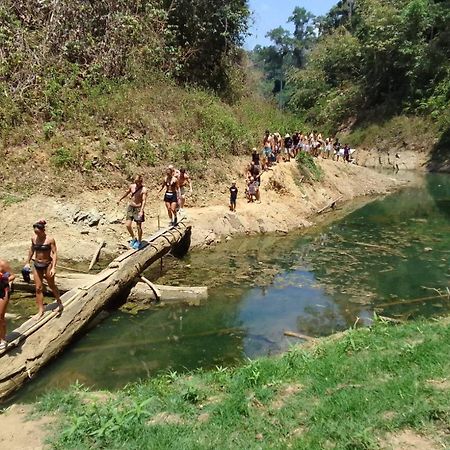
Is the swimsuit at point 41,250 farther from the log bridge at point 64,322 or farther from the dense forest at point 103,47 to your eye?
the dense forest at point 103,47

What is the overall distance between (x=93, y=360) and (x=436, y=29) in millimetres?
45073

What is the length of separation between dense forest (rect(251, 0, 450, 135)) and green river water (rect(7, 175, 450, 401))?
25933mm

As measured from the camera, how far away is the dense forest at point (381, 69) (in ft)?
140

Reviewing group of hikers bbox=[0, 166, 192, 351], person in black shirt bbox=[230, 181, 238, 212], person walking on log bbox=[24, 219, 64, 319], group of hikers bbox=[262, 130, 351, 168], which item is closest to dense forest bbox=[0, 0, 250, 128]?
group of hikers bbox=[262, 130, 351, 168]

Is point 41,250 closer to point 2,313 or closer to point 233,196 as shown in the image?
point 2,313

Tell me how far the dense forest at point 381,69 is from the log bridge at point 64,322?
103 feet

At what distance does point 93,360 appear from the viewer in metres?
8.86

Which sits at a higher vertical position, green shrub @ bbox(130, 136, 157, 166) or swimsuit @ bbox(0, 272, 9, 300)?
green shrub @ bbox(130, 136, 157, 166)

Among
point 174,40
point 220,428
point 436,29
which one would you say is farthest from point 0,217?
point 436,29

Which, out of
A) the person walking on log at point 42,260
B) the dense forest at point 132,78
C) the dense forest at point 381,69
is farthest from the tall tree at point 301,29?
the person walking on log at point 42,260

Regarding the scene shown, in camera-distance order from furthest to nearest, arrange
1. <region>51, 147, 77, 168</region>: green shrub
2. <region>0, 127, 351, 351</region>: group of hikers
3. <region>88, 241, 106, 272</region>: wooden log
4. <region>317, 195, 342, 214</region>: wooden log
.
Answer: <region>317, 195, 342, 214</region>: wooden log, <region>51, 147, 77, 168</region>: green shrub, <region>88, 241, 106, 272</region>: wooden log, <region>0, 127, 351, 351</region>: group of hikers

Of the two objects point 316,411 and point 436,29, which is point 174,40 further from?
point 436,29

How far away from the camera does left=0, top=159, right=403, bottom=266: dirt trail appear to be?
46.4 feet

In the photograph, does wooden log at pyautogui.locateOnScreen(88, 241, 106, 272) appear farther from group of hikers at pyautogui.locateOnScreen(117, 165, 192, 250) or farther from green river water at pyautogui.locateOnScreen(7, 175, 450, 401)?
green river water at pyautogui.locateOnScreen(7, 175, 450, 401)
